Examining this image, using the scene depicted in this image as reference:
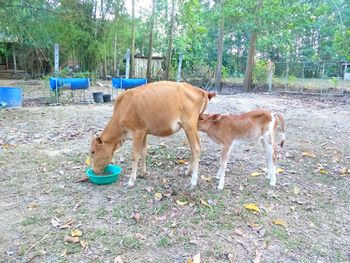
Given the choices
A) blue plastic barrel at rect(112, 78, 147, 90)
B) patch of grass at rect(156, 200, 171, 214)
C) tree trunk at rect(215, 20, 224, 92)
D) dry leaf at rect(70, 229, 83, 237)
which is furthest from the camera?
tree trunk at rect(215, 20, 224, 92)

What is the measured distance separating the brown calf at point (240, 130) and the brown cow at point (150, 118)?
252 millimetres

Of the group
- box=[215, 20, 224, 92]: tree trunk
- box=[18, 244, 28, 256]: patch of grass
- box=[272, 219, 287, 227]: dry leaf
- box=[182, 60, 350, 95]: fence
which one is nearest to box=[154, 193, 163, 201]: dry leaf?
box=[272, 219, 287, 227]: dry leaf

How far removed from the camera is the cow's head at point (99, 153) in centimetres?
399

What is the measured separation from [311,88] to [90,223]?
46.8 feet

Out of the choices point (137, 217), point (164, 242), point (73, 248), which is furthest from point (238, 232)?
point (73, 248)

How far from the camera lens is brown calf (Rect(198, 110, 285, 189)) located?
4066 mm

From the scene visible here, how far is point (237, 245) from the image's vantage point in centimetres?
289

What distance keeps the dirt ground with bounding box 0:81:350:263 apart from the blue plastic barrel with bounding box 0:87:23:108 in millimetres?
4037

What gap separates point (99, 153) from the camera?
4000mm

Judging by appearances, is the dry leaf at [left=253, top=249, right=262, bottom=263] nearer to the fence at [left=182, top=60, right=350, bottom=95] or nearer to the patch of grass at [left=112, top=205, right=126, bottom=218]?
the patch of grass at [left=112, top=205, right=126, bottom=218]

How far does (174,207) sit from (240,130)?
1.34 m

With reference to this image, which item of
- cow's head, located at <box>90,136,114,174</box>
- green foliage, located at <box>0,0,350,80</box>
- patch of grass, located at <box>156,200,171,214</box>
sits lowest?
patch of grass, located at <box>156,200,171,214</box>

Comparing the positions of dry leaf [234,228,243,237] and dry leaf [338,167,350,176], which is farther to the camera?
dry leaf [338,167,350,176]

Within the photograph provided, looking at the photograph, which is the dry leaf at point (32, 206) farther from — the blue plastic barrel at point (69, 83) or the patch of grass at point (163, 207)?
the blue plastic barrel at point (69, 83)
